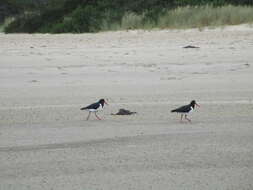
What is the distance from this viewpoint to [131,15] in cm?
2689

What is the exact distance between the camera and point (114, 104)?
11766 millimetres

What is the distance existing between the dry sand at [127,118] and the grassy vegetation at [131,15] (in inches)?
215

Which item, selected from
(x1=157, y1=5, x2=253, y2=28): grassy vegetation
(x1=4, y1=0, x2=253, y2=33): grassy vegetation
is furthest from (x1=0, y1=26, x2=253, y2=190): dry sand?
(x1=4, y1=0, x2=253, y2=33): grassy vegetation

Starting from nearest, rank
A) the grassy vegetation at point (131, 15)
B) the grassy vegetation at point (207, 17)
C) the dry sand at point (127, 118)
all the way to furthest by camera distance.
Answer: the dry sand at point (127, 118)
the grassy vegetation at point (207, 17)
the grassy vegetation at point (131, 15)

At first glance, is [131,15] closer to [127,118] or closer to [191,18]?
[191,18]

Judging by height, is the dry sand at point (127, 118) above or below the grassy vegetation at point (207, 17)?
above

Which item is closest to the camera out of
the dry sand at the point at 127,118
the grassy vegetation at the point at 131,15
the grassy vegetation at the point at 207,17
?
the dry sand at the point at 127,118

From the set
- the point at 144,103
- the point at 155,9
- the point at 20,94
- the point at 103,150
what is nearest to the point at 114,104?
the point at 144,103

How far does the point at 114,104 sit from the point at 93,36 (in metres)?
11.3

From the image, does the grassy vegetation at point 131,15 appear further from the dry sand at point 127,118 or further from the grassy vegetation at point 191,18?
the dry sand at point 127,118

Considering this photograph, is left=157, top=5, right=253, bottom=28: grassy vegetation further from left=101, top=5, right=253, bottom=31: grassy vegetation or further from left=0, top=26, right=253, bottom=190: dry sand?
left=0, top=26, right=253, bottom=190: dry sand

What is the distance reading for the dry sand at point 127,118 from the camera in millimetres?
7707

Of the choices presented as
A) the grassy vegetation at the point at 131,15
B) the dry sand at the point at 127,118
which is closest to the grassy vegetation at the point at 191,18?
the grassy vegetation at the point at 131,15

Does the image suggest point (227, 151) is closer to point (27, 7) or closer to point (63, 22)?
point (63, 22)
